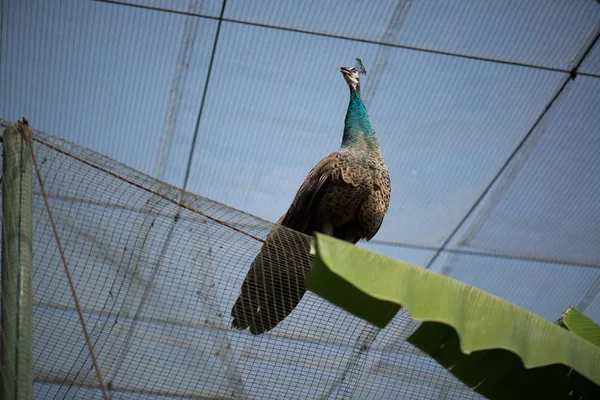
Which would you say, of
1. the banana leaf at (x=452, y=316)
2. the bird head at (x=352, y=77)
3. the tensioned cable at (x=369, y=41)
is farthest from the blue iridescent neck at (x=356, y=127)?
the banana leaf at (x=452, y=316)

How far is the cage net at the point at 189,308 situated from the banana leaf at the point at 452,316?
1.78 feet

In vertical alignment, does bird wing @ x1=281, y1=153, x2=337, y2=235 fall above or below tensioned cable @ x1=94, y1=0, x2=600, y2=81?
below

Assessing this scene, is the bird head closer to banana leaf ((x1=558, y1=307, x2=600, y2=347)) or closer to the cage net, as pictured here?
the cage net

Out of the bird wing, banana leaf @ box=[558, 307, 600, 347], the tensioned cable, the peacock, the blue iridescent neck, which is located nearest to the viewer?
banana leaf @ box=[558, 307, 600, 347]

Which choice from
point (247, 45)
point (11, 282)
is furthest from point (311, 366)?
point (247, 45)

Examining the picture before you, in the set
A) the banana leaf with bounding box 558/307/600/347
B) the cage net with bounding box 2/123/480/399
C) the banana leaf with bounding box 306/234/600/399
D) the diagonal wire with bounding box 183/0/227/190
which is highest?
the diagonal wire with bounding box 183/0/227/190

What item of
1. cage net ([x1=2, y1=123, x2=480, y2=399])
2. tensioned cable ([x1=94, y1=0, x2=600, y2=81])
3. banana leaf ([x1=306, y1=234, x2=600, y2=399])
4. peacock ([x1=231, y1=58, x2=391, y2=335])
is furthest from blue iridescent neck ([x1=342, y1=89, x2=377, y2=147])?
banana leaf ([x1=306, y1=234, x2=600, y2=399])

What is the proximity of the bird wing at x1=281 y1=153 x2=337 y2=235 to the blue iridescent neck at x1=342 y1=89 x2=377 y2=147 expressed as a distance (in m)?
0.24

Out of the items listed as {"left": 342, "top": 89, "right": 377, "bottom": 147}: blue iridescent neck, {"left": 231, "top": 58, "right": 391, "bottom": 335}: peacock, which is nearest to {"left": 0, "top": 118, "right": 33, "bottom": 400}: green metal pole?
{"left": 231, "top": 58, "right": 391, "bottom": 335}: peacock

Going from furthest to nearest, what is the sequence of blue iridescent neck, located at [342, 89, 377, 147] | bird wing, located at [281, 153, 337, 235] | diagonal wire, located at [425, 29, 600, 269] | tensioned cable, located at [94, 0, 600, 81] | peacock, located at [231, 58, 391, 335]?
diagonal wire, located at [425, 29, 600, 269] → tensioned cable, located at [94, 0, 600, 81] → blue iridescent neck, located at [342, 89, 377, 147] → bird wing, located at [281, 153, 337, 235] → peacock, located at [231, 58, 391, 335]

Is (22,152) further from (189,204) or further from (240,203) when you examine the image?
(240,203)

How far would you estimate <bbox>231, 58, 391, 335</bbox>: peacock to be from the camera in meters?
4.22

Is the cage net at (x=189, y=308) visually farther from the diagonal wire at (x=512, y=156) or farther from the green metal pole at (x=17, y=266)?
the diagonal wire at (x=512, y=156)

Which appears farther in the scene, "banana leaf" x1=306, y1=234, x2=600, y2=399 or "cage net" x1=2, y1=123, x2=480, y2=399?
"cage net" x1=2, y1=123, x2=480, y2=399
